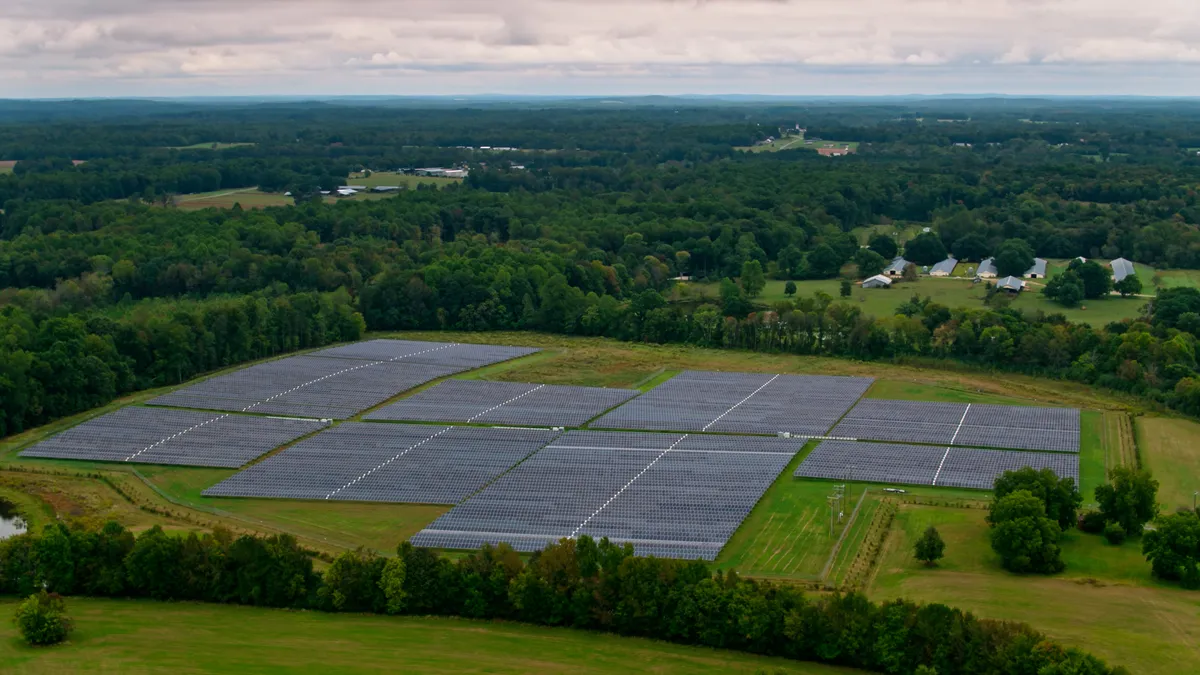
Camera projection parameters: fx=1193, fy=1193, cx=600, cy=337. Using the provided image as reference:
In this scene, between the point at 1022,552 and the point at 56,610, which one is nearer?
the point at 56,610

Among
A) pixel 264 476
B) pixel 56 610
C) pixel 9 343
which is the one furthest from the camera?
pixel 9 343

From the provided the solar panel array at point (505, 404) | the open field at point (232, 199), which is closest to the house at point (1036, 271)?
the solar panel array at point (505, 404)

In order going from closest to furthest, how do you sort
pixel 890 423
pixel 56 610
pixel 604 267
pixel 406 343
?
pixel 56 610 < pixel 890 423 < pixel 406 343 < pixel 604 267

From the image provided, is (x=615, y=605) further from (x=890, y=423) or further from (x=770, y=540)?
(x=890, y=423)

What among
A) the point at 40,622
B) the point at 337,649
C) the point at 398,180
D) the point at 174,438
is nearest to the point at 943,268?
the point at 174,438

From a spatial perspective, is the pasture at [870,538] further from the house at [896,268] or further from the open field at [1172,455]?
the house at [896,268]

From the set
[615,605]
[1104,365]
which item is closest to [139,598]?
[615,605]

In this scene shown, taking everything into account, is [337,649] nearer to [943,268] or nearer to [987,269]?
[987,269]
